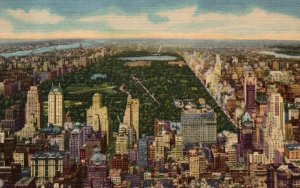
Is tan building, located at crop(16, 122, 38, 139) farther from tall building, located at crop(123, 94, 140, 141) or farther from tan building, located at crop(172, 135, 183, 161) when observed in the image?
tan building, located at crop(172, 135, 183, 161)

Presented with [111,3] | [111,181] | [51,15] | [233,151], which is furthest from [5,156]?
[233,151]

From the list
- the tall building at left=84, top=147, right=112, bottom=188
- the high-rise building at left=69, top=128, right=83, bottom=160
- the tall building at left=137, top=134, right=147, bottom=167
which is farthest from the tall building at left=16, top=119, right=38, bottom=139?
the tall building at left=137, top=134, right=147, bottom=167

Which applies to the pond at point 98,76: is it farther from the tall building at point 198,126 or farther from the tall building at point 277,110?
the tall building at point 277,110

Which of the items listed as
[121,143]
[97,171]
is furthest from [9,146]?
[121,143]

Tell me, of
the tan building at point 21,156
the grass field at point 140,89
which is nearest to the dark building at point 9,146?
the tan building at point 21,156

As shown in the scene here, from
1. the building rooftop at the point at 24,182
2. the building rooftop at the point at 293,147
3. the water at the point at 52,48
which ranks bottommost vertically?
the building rooftop at the point at 24,182

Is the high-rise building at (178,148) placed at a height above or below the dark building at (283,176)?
above
